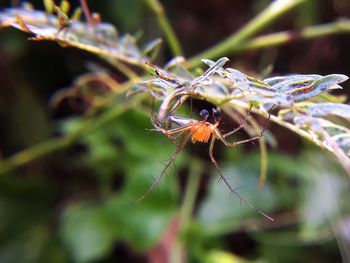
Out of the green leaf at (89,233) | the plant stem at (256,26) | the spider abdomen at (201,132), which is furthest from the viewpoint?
the green leaf at (89,233)

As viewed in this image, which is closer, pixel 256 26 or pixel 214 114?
pixel 214 114

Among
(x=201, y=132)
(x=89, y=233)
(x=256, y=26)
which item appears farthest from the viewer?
(x=89, y=233)

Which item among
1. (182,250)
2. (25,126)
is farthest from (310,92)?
(25,126)

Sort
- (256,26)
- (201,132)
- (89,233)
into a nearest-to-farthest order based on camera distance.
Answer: (201,132)
(256,26)
(89,233)

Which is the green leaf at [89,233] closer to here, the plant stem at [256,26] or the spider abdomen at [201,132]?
the plant stem at [256,26]

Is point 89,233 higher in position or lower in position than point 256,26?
lower

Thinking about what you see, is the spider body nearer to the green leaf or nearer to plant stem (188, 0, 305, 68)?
plant stem (188, 0, 305, 68)

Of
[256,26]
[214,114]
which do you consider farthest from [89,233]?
[214,114]

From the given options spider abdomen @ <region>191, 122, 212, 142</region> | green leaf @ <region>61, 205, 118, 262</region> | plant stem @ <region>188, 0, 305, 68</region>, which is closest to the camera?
spider abdomen @ <region>191, 122, 212, 142</region>

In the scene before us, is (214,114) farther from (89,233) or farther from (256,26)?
(89,233)

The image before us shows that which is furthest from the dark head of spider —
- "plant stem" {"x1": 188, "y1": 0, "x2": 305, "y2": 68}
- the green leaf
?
the green leaf

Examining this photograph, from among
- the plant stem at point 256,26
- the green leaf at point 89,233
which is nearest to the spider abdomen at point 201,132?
the plant stem at point 256,26
